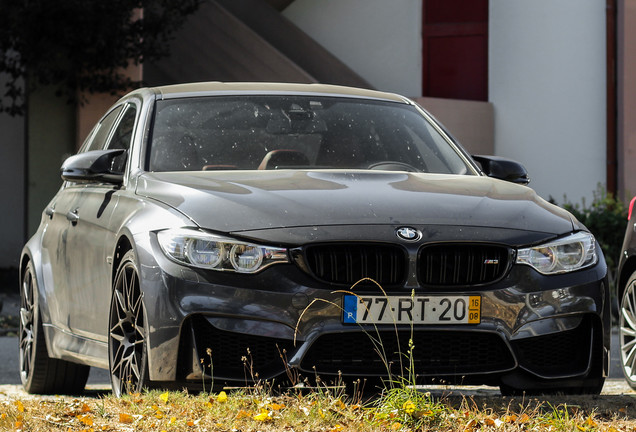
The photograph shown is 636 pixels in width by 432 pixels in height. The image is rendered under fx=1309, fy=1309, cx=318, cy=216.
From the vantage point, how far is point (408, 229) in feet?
17.9

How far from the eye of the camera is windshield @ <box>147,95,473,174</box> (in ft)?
21.6

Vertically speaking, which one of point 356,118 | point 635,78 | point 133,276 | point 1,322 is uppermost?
point 635,78

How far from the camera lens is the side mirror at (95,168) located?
6.55 m

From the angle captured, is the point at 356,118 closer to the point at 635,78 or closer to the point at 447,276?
the point at 447,276

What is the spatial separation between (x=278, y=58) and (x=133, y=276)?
1469 cm

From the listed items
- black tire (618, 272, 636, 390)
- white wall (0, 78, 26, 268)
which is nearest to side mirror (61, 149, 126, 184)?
black tire (618, 272, 636, 390)

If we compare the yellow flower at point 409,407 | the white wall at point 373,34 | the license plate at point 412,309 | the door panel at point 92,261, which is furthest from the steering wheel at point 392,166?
the white wall at point 373,34

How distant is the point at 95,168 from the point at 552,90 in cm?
1490

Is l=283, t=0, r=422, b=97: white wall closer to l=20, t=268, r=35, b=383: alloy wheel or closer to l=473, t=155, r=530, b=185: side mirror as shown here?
l=20, t=268, r=35, b=383: alloy wheel

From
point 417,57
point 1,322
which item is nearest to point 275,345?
point 1,322

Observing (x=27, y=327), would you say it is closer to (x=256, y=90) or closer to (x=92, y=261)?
(x=92, y=261)

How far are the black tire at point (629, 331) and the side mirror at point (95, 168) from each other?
336 centimetres

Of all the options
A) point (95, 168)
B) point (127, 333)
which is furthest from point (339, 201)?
point (95, 168)

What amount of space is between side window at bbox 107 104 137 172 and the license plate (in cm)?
191
